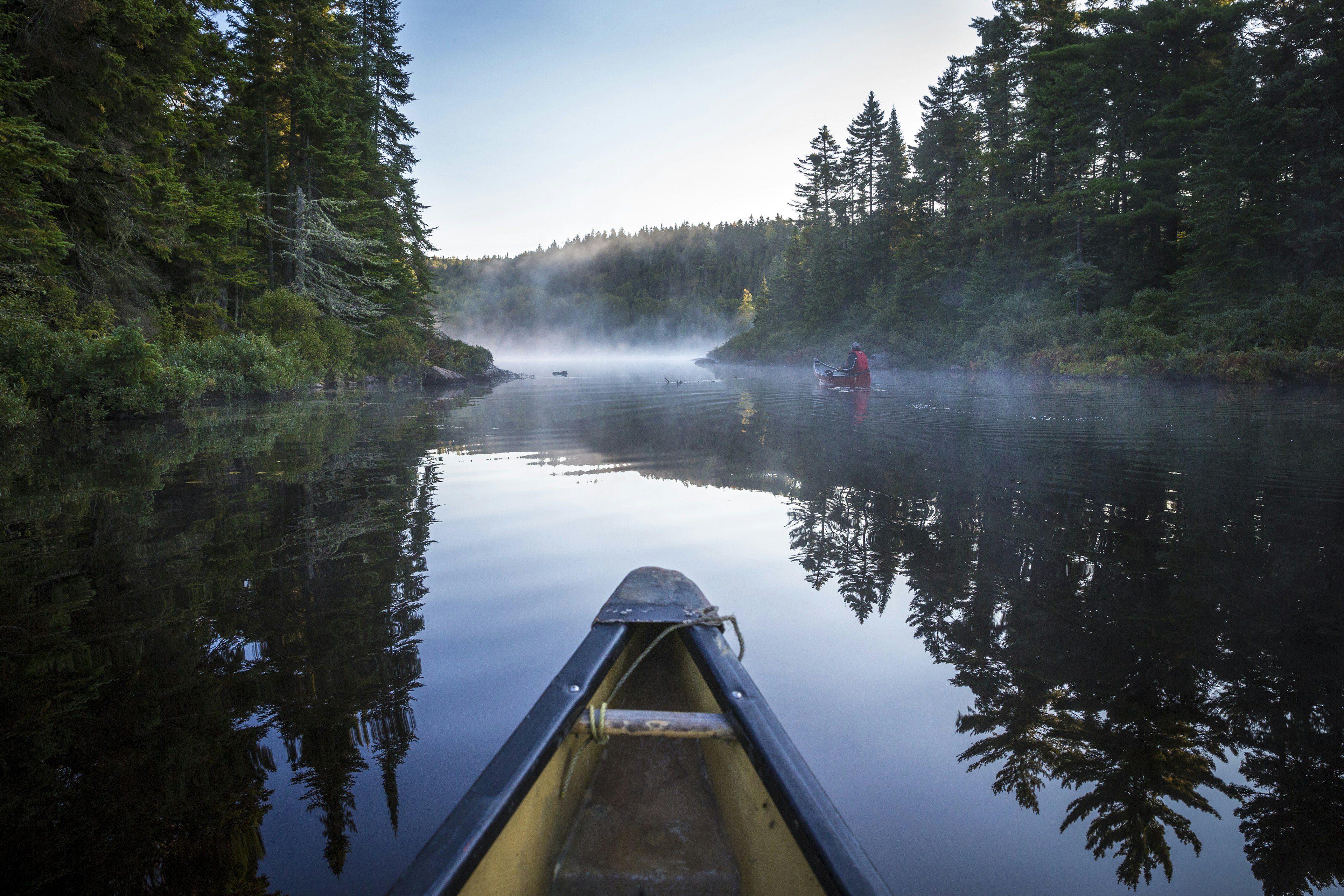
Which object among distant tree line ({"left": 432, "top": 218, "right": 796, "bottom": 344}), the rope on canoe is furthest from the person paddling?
distant tree line ({"left": 432, "top": 218, "right": 796, "bottom": 344})

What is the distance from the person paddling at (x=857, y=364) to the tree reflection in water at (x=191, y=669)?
61.5 ft

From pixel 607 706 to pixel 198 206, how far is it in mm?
23027

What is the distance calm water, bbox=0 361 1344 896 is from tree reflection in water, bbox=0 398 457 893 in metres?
0.02

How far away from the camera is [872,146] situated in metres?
50.2

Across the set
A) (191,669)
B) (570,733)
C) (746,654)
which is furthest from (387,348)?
(570,733)

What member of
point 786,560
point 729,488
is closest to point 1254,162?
point 729,488

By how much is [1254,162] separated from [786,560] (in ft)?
92.4

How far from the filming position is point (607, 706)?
2.38 meters

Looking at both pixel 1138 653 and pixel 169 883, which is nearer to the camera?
pixel 169 883

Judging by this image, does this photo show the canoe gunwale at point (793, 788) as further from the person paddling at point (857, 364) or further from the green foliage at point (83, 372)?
the person paddling at point (857, 364)

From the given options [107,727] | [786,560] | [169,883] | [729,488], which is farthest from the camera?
[729,488]

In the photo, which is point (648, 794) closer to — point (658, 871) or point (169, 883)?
point (658, 871)

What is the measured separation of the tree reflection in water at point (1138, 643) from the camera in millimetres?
2477

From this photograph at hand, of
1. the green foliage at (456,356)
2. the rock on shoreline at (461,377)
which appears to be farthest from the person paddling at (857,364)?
the green foliage at (456,356)
